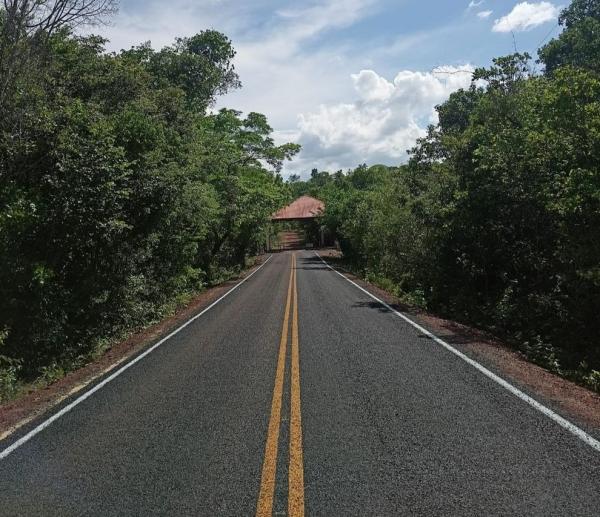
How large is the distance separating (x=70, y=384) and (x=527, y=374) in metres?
7.44

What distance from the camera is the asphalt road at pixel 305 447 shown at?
394 cm

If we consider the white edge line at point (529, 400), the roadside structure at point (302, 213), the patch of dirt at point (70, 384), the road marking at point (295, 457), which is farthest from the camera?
the roadside structure at point (302, 213)

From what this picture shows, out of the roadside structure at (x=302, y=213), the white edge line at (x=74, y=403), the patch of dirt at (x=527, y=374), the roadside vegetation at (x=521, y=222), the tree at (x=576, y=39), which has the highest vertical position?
the tree at (x=576, y=39)

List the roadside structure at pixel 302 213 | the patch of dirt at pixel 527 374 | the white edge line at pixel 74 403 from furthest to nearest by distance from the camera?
the roadside structure at pixel 302 213, the patch of dirt at pixel 527 374, the white edge line at pixel 74 403

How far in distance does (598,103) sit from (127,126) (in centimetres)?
1121

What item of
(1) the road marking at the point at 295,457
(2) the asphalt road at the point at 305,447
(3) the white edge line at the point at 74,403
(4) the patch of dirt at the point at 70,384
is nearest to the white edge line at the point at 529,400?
(2) the asphalt road at the point at 305,447

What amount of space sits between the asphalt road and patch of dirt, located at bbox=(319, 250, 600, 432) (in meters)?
0.46

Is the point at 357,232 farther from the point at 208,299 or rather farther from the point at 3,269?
the point at 3,269

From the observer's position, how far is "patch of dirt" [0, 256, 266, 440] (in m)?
6.60

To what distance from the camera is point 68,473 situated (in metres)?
4.59

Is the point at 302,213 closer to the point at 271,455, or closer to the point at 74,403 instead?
the point at 74,403

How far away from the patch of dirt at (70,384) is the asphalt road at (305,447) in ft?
1.76

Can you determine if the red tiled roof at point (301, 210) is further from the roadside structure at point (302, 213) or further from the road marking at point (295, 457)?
the road marking at point (295, 457)

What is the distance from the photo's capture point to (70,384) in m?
8.34
